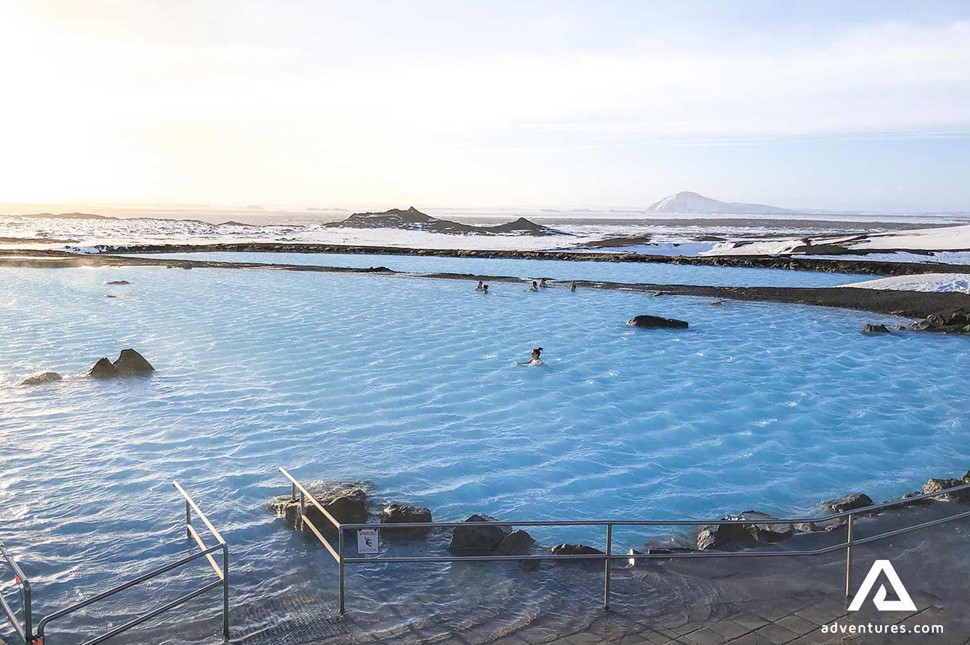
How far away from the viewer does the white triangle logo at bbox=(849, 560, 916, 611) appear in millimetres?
4973

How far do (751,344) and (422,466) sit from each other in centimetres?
1122

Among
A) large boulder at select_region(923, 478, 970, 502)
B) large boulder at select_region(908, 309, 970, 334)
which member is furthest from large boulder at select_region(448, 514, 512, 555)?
large boulder at select_region(908, 309, 970, 334)

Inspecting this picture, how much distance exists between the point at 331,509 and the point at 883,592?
4794 mm

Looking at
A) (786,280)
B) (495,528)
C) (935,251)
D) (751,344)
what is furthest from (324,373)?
(935,251)

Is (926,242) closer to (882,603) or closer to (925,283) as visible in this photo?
(925,283)

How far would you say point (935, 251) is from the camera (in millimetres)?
39219

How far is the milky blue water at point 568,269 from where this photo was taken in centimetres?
3092

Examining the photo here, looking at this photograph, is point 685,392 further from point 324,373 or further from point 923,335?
point 923,335

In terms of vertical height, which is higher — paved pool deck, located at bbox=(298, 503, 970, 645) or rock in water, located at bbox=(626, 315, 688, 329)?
rock in water, located at bbox=(626, 315, 688, 329)

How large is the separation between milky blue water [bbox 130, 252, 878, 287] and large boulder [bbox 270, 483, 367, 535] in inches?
971

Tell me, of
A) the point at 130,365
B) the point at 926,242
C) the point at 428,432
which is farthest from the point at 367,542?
the point at 926,242

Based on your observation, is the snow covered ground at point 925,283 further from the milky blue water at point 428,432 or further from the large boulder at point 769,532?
the large boulder at point 769,532

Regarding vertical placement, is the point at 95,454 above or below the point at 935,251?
below

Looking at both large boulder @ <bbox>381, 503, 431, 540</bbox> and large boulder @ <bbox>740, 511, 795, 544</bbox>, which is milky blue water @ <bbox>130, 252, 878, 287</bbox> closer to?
large boulder @ <bbox>740, 511, 795, 544</bbox>
